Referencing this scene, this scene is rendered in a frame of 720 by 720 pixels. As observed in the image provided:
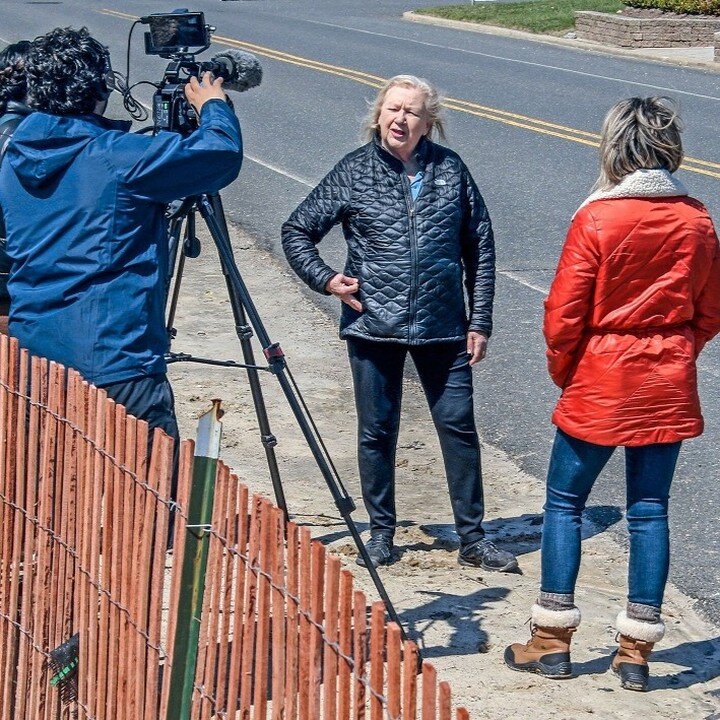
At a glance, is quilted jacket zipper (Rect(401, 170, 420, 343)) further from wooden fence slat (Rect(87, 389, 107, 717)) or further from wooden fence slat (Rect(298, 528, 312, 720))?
wooden fence slat (Rect(298, 528, 312, 720))

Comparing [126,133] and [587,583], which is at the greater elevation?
[126,133]

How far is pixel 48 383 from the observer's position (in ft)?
11.3

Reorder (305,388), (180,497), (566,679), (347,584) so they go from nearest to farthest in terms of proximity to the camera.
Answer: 1. (347,584)
2. (180,497)
3. (566,679)
4. (305,388)

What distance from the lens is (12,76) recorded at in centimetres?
508

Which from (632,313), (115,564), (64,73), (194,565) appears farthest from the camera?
(632,313)

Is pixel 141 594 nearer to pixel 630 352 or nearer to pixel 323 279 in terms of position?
pixel 630 352

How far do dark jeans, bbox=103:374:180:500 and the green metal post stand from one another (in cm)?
134

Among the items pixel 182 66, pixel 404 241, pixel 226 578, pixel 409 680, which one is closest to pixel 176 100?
pixel 182 66

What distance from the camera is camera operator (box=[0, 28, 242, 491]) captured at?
3.98m

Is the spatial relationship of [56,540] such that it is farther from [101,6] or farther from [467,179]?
[101,6]

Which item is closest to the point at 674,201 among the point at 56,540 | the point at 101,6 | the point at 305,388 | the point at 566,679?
the point at 566,679

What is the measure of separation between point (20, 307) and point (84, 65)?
737mm

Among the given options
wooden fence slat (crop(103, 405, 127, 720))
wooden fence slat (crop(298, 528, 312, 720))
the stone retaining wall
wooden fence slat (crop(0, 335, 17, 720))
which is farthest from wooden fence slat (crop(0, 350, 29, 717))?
the stone retaining wall

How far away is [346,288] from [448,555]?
3.60 feet
